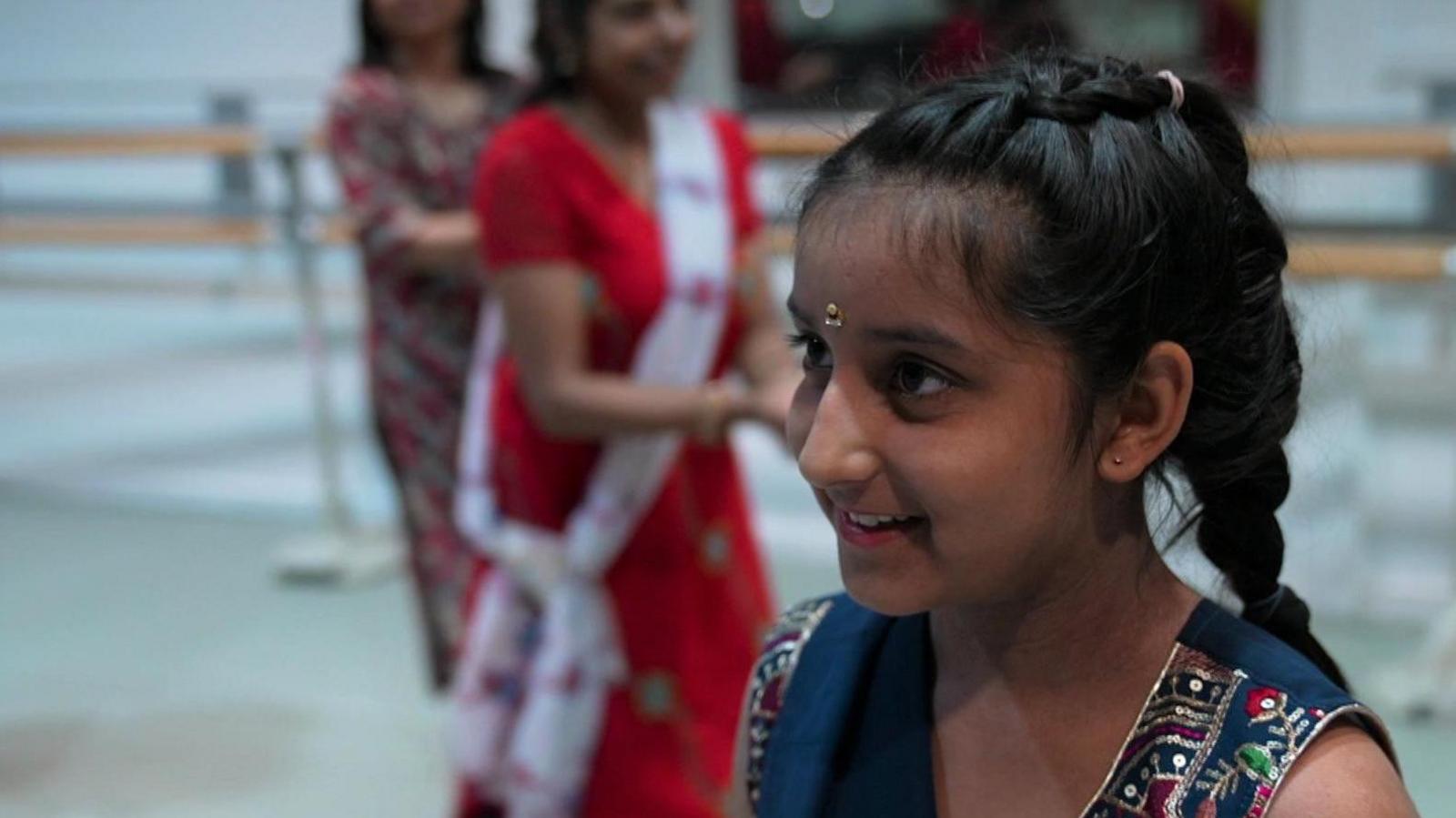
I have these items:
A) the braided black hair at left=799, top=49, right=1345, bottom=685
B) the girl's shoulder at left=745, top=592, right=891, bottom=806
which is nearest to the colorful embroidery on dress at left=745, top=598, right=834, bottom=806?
the girl's shoulder at left=745, top=592, right=891, bottom=806

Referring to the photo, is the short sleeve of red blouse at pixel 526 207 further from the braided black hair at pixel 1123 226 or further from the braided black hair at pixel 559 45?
the braided black hair at pixel 1123 226

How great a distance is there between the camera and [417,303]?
2445 millimetres

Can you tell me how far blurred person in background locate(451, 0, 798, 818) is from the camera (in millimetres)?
1696

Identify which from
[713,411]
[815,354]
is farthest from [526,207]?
[815,354]

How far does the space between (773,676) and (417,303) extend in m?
1.62

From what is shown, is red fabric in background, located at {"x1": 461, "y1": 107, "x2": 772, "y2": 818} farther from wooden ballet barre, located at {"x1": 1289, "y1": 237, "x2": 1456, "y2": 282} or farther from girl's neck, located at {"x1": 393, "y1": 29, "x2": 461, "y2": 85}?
wooden ballet barre, located at {"x1": 1289, "y1": 237, "x2": 1456, "y2": 282}

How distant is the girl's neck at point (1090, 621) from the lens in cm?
82

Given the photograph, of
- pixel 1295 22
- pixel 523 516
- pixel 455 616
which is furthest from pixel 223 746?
pixel 1295 22

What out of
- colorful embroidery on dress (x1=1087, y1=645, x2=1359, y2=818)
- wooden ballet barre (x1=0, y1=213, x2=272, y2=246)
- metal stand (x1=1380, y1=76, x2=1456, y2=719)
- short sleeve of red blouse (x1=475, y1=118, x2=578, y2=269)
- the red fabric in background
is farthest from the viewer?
wooden ballet barre (x1=0, y1=213, x2=272, y2=246)

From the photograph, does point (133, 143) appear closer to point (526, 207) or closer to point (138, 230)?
point (138, 230)

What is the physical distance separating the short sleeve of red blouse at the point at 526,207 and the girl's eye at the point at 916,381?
0.95 m

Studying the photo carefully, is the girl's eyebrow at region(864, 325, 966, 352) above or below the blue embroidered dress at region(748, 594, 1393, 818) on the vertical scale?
above

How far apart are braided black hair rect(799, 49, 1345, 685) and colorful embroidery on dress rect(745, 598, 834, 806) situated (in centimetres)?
22

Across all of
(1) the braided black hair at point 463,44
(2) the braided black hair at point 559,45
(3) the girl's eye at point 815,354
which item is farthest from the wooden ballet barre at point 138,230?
(3) the girl's eye at point 815,354
